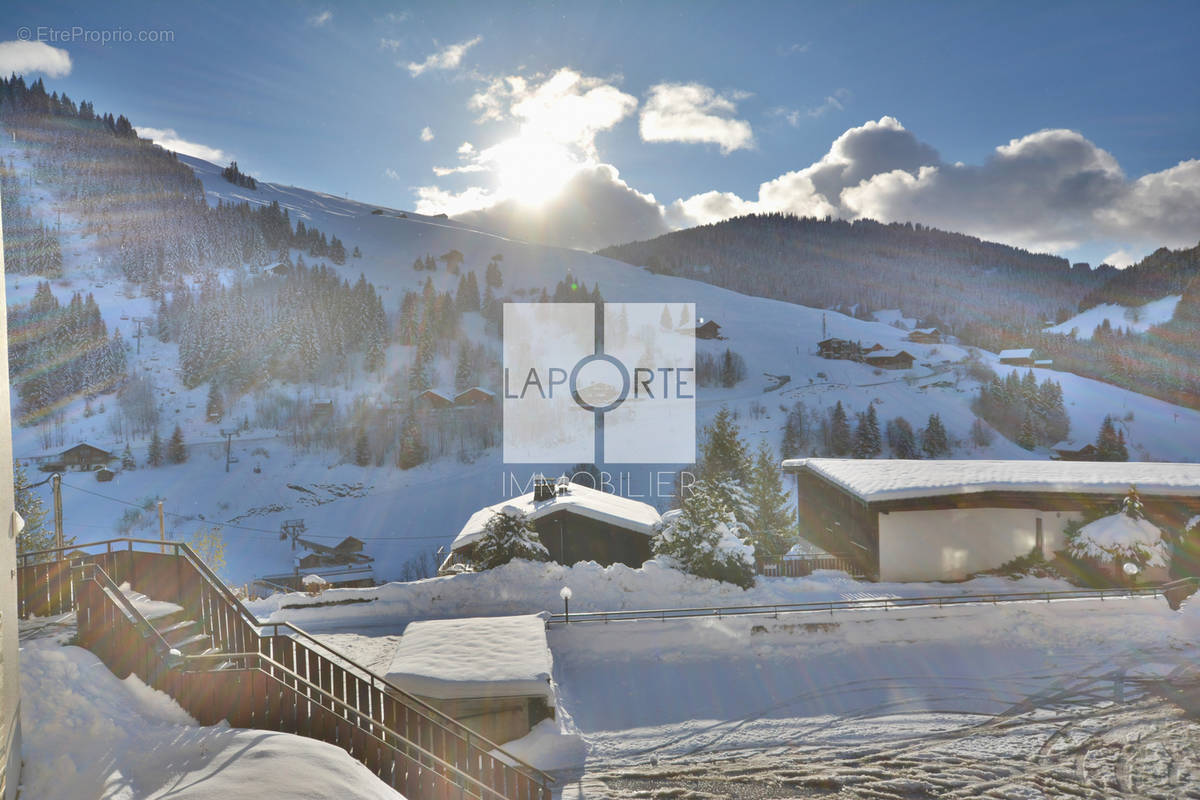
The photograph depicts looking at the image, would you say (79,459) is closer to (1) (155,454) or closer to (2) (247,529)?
(1) (155,454)

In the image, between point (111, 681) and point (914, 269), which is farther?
point (914, 269)

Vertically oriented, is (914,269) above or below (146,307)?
above

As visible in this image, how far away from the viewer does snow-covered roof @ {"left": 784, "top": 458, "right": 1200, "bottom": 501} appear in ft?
64.2

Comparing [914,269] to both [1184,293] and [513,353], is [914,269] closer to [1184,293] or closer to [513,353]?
[1184,293]

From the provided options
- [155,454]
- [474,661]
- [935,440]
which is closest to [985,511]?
[474,661]

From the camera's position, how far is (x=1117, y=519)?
61.2ft

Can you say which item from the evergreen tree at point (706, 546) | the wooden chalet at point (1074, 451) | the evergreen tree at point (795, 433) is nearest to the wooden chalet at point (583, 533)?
the evergreen tree at point (706, 546)

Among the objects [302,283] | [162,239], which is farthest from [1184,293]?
[162,239]

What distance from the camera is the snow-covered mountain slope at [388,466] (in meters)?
61.1

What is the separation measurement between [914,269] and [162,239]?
19917cm

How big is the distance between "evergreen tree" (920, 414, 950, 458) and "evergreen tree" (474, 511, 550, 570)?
70404mm

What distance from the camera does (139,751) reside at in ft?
19.5

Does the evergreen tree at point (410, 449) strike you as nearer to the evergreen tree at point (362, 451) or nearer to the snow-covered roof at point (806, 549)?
the evergreen tree at point (362, 451)

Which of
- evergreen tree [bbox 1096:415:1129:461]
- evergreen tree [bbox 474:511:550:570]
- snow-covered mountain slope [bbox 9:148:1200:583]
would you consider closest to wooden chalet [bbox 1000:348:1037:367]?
snow-covered mountain slope [bbox 9:148:1200:583]
